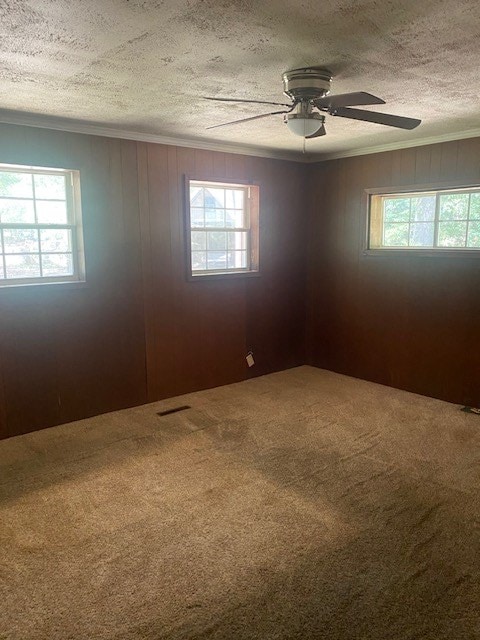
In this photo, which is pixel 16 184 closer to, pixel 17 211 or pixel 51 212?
pixel 17 211

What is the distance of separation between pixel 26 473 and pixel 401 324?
3.74 meters

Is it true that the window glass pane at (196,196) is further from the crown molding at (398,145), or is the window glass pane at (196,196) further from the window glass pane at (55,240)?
the crown molding at (398,145)

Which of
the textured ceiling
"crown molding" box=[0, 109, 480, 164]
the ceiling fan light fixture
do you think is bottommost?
the ceiling fan light fixture

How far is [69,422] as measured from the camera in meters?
4.14

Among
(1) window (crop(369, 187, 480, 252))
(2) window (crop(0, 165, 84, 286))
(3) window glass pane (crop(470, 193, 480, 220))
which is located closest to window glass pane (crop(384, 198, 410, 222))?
(1) window (crop(369, 187, 480, 252))

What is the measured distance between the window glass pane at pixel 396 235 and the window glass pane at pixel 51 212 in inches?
129

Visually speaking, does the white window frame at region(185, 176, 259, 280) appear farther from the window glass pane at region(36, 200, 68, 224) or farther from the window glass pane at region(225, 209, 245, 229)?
the window glass pane at region(36, 200, 68, 224)

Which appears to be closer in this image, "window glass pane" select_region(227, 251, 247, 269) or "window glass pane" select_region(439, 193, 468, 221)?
"window glass pane" select_region(439, 193, 468, 221)

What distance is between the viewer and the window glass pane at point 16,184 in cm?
368

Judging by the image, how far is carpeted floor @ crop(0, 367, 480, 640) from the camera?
6.45ft

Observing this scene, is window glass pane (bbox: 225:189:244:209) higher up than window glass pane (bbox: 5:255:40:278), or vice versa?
window glass pane (bbox: 225:189:244:209)

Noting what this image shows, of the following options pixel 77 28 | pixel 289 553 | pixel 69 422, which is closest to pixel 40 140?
pixel 77 28

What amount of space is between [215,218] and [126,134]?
1273mm

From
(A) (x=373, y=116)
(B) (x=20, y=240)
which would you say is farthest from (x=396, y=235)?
(B) (x=20, y=240)
